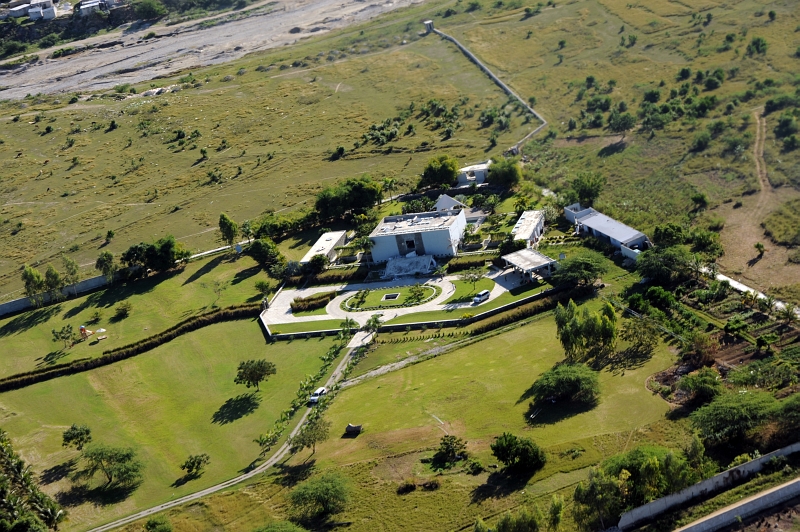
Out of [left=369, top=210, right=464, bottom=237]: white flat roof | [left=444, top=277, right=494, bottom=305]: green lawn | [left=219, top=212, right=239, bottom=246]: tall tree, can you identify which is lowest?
[left=444, top=277, right=494, bottom=305]: green lawn

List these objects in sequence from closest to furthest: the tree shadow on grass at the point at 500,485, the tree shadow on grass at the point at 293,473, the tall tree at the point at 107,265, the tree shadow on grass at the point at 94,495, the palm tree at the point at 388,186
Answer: the tree shadow on grass at the point at 500,485
the tree shadow on grass at the point at 293,473
the tree shadow on grass at the point at 94,495
the tall tree at the point at 107,265
the palm tree at the point at 388,186

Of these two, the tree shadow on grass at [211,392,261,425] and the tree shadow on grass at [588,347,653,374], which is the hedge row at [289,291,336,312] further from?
the tree shadow on grass at [588,347,653,374]

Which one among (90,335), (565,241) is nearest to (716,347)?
(565,241)

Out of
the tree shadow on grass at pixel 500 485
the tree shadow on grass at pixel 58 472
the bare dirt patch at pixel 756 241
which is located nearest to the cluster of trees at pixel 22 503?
the tree shadow on grass at pixel 58 472

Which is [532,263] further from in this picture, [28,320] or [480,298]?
[28,320]

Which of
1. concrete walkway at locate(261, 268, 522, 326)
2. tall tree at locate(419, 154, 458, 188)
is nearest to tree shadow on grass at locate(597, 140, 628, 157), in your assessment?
tall tree at locate(419, 154, 458, 188)

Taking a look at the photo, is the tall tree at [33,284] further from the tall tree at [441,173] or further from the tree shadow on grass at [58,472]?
the tall tree at [441,173]
